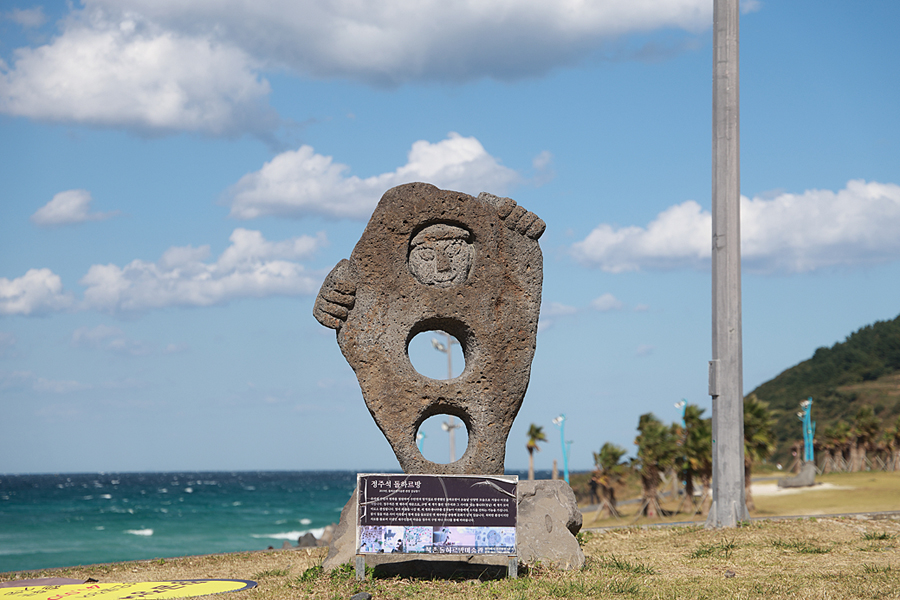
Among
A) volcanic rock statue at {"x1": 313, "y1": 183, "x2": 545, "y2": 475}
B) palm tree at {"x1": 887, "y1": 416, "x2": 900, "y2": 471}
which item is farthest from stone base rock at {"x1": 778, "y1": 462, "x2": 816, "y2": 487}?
volcanic rock statue at {"x1": 313, "y1": 183, "x2": 545, "y2": 475}

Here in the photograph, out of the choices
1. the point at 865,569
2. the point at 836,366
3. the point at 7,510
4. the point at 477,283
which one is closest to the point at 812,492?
the point at 865,569

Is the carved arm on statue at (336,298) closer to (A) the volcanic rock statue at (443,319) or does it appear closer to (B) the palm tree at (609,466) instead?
(A) the volcanic rock statue at (443,319)

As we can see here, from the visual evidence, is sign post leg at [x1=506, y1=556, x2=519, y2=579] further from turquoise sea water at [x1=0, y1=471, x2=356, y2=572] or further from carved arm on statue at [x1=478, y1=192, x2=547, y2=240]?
turquoise sea water at [x1=0, y1=471, x2=356, y2=572]

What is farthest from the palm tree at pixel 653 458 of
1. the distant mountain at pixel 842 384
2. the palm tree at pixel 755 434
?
the distant mountain at pixel 842 384

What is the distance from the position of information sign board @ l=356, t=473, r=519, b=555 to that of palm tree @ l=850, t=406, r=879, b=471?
170 feet

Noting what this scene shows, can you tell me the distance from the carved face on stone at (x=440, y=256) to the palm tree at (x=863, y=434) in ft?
168

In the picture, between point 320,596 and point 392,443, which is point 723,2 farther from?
point 320,596

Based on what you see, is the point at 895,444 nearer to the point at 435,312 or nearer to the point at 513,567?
the point at 435,312

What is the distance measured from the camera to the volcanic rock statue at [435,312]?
10344 millimetres

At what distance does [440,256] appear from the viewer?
10602mm

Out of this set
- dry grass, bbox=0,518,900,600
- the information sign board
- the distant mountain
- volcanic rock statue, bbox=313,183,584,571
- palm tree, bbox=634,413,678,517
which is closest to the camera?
dry grass, bbox=0,518,900,600

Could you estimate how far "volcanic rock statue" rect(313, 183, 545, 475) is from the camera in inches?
407

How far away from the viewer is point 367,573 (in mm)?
9414

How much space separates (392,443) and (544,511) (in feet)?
6.68
